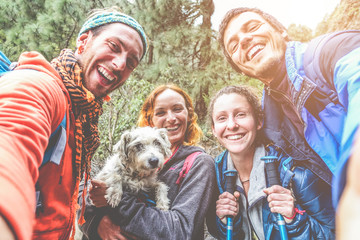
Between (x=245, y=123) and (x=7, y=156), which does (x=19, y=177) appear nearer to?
(x=7, y=156)

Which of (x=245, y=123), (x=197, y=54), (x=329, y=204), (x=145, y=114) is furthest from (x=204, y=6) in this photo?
(x=329, y=204)

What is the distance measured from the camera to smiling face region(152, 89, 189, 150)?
272 cm

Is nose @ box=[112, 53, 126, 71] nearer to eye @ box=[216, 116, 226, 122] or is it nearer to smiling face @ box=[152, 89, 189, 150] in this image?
smiling face @ box=[152, 89, 189, 150]

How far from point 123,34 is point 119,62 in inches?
11.2

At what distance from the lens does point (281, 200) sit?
5.55 ft

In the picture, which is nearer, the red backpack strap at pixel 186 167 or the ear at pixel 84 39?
the ear at pixel 84 39

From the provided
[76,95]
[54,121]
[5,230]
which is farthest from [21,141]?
[76,95]

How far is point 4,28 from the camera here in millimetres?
5102

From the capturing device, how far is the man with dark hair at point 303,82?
103cm

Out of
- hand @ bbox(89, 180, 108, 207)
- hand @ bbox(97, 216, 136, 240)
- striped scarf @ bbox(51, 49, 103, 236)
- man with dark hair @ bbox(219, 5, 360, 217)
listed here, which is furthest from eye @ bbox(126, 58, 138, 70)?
hand @ bbox(97, 216, 136, 240)

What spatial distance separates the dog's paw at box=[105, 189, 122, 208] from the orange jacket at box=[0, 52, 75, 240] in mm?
757

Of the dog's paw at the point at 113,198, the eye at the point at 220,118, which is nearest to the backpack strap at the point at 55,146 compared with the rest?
the dog's paw at the point at 113,198

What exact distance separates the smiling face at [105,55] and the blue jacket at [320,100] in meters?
1.51

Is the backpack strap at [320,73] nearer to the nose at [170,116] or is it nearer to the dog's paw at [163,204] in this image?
the nose at [170,116]
